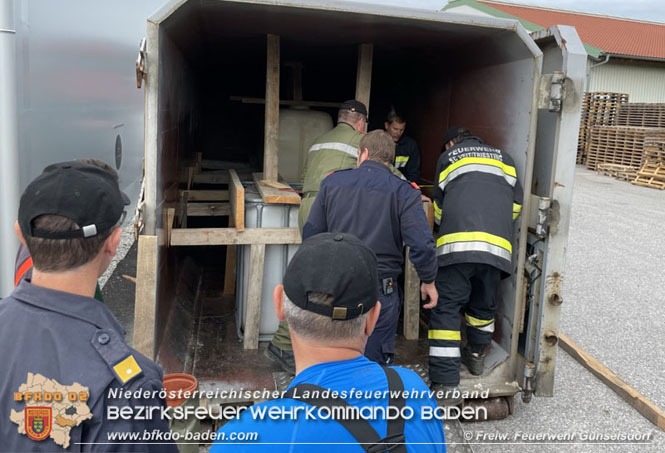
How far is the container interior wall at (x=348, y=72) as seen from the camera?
3.42 meters

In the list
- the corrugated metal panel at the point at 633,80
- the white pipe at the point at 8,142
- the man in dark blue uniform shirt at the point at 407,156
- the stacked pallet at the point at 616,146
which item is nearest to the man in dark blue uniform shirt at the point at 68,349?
the white pipe at the point at 8,142

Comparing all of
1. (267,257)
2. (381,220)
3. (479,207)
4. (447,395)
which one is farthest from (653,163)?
(381,220)

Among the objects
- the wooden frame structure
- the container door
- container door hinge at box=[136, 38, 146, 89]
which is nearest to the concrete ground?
the container door

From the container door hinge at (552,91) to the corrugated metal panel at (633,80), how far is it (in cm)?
1982

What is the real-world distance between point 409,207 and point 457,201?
50cm

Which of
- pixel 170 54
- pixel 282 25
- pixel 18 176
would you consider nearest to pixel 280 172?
pixel 282 25

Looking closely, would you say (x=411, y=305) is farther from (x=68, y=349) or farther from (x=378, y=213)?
(x=68, y=349)

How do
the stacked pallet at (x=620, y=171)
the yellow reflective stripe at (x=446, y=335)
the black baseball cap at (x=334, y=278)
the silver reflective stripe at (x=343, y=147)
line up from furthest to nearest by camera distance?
1. the stacked pallet at (x=620, y=171)
2. the silver reflective stripe at (x=343, y=147)
3. the yellow reflective stripe at (x=446, y=335)
4. the black baseball cap at (x=334, y=278)

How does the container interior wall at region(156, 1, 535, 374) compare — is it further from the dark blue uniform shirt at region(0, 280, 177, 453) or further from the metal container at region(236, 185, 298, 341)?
the dark blue uniform shirt at region(0, 280, 177, 453)

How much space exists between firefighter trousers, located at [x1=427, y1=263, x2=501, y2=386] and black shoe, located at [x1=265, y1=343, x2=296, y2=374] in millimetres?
863

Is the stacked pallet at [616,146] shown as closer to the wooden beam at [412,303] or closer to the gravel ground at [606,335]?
the gravel ground at [606,335]

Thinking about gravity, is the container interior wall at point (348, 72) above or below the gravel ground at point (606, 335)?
above

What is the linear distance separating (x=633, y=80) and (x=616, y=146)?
635 cm

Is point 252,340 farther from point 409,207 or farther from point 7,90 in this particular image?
point 7,90
